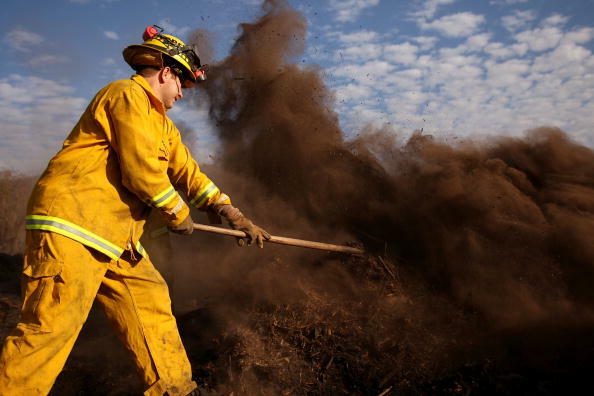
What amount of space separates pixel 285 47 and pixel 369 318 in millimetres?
4586

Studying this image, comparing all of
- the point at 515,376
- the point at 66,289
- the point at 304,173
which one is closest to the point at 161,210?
the point at 66,289

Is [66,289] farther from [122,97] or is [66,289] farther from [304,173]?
[304,173]

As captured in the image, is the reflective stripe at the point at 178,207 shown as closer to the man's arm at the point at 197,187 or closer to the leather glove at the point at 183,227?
the leather glove at the point at 183,227

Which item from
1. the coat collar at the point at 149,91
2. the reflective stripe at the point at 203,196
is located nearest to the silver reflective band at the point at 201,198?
the reflective stripe at the point at 203,196

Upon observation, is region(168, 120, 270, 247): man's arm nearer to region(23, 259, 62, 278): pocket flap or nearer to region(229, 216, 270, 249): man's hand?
region(229, 216, 270, 249): man's hand

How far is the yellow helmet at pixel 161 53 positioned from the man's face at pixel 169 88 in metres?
0.05

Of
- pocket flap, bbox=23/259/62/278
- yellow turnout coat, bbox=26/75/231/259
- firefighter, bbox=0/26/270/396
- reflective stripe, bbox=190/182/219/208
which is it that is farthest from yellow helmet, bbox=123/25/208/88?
pocket flap, bbox=23/259/62/278

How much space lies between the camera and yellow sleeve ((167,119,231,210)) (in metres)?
3.51

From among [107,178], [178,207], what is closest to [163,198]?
[178,207]

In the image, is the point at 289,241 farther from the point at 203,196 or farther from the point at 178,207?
the point at 178,207

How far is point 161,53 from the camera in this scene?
3.06 meters

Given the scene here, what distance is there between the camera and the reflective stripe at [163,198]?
2.73 meters

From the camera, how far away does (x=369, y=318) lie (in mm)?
4500

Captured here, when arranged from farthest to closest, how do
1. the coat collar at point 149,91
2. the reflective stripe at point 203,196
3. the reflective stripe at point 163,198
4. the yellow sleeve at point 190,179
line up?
the reflective stripe at point 203,196 < the yellow sleeve at point 190,179 < the coat collar at point 149,91 < the reflective stripe at point 163,198
